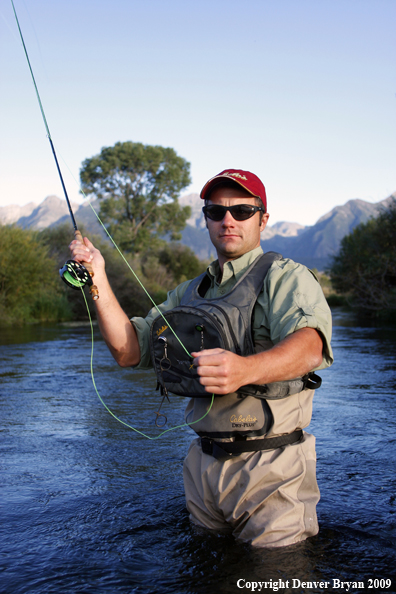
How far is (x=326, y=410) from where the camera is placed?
6.47 m

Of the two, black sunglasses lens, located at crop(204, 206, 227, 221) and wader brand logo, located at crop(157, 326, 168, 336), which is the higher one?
black sunglasses lens, located at crop(204, 206, 227, 221)

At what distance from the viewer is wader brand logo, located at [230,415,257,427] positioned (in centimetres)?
262

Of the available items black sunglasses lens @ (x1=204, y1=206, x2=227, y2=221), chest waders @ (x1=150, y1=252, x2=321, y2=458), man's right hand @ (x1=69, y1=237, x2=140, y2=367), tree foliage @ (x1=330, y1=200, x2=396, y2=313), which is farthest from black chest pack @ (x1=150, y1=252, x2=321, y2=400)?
tree foliage @ (x1=330, y1=200, x2=396, y2=313)

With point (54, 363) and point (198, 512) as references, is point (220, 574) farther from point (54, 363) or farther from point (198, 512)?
point (54, 363)

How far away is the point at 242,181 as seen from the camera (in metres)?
2.91

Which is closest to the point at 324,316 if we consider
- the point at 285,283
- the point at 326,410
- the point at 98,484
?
the point at 285,283

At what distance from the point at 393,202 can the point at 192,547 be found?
2407 centimetres

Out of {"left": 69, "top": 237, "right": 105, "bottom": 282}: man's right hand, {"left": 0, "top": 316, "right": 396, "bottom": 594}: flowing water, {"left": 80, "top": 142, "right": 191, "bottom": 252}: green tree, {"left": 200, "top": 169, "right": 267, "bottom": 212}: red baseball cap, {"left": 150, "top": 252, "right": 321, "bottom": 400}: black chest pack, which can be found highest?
{"left": 80, "top": 142, "right": 191, "bottom": 252}: green tree

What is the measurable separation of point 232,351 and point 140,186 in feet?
164

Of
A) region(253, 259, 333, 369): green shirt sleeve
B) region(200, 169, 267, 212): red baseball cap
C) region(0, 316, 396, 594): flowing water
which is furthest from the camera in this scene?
region(200, 169, 267, 212): red baseball cap

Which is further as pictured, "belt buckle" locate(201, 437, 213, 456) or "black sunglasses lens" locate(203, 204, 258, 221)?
"black sunglasses lens" locate(203, 204, 258, 221)

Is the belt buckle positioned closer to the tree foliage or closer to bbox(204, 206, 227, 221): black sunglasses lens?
bbox(204, 206, 227, 221): black sunglasses lens

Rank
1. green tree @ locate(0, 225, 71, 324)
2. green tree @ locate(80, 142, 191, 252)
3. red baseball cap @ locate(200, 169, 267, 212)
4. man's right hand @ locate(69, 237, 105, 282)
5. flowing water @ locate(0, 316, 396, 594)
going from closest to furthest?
1. flowing water @ locate(0, 316, 396, 594)
2. man's right hand @ locate(69, 237, 105, 282)
3. red baseball cap @ locate(200, 169, 267, 212)
4. green tree @ locate(0, 225, 71, 324)
5. green tree @ locate(80, 142, 191, 252)

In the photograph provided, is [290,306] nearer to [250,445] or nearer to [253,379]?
[253,379]
